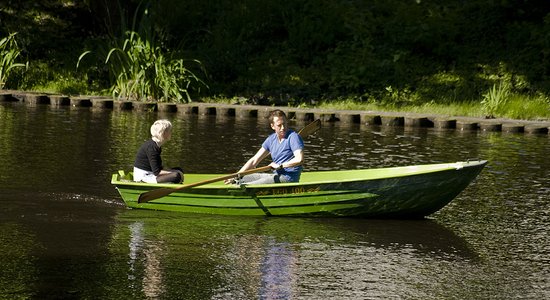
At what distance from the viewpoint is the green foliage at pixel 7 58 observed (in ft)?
97.8

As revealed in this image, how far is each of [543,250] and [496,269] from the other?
48.2 inches

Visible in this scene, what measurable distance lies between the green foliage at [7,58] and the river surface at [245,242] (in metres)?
9.72

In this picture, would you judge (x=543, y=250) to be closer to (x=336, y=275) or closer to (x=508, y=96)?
(x=336, y=275)

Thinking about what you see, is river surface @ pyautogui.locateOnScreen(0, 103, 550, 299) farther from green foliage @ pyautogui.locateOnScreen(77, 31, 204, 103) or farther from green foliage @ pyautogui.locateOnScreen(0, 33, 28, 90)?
green foliage @ pyautogui.locateOnScreen(0, 33, 28, 90)

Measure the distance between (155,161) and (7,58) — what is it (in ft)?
54.8

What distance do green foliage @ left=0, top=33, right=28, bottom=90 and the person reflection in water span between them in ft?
53.1

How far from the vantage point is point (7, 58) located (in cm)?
2984

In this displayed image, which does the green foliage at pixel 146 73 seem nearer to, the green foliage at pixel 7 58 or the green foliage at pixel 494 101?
the green foliage at pixel 7 58

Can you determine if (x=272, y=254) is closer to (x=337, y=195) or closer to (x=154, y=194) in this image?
(x=337, y=195)

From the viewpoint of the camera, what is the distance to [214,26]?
33.2 m

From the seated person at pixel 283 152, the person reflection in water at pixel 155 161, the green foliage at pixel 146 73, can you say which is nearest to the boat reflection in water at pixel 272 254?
the person reflection in water at pixel 155 161

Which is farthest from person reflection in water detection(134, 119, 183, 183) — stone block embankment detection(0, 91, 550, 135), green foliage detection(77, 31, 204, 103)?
green foliage detection(77, 31, 204, 103)

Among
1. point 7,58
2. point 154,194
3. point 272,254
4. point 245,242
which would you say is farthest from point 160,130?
point 7,58

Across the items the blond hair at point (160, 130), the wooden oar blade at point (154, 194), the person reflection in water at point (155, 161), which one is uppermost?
the blond hair at point (160, 130)
